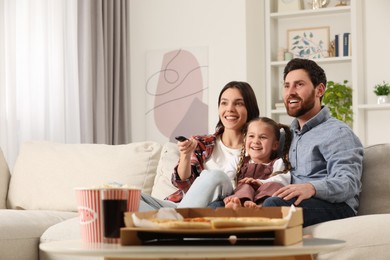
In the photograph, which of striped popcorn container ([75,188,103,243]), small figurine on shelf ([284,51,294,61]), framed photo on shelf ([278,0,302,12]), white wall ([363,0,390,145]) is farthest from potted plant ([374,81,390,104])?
striped popcorn container ([75,188,103,243])

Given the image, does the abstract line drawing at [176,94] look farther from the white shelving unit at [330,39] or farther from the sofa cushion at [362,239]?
the sofa cushion at [362,239]

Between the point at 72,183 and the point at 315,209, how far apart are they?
1498 millimetres

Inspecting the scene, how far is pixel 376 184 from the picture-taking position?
2742 millimetres

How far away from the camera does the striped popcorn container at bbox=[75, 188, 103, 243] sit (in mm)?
1641

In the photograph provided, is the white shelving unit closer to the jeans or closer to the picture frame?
the picture frame

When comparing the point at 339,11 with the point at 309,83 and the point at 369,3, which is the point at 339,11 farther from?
the point at 309,83

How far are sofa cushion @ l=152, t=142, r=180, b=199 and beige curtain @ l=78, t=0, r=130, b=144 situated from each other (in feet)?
7.30

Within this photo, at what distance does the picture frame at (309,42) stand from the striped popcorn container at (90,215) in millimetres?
4666

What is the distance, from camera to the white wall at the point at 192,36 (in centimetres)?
590

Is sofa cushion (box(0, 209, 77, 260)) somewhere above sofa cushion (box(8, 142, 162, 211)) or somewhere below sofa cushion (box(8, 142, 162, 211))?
below

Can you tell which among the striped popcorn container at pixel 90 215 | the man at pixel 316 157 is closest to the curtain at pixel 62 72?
the man at pixel 316 157

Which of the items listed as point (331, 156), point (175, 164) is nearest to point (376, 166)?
point (331, 156)

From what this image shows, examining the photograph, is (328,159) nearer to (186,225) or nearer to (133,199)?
(133,199)

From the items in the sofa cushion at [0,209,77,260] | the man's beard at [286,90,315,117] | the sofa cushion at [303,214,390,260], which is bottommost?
the sofa cushion at [0,209,77,260]
